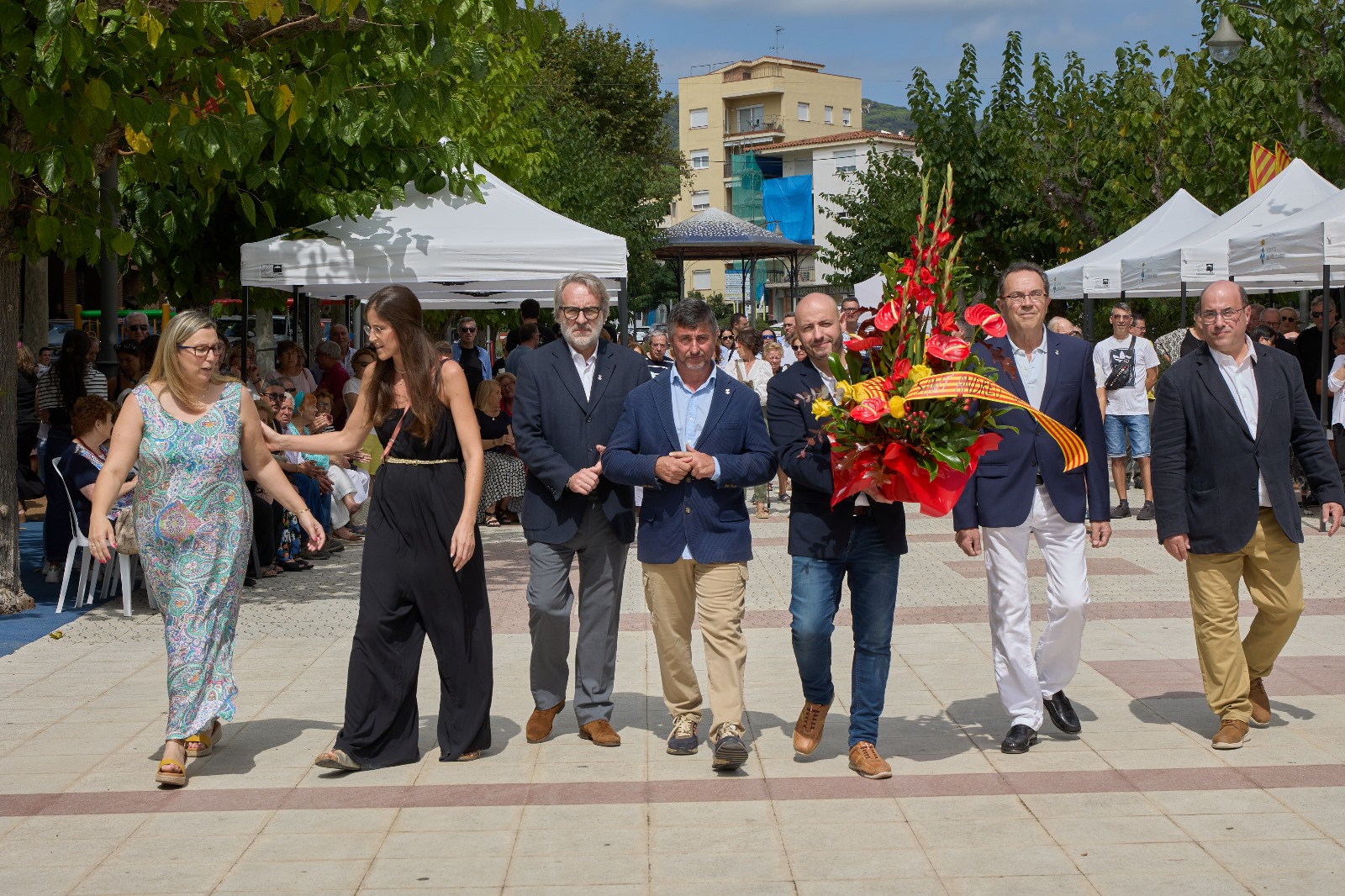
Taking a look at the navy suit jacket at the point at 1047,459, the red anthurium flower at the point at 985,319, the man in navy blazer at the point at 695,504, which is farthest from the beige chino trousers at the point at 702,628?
the red anthurium flower at the point at 985,319

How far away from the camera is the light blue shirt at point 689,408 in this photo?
20.2 ft

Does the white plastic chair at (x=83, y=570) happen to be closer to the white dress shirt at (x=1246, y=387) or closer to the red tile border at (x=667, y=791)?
the red tile border at (x=667, y=791)

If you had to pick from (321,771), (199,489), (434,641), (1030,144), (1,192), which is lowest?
(321,771)

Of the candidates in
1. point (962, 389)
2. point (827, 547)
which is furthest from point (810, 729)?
point (962, 389)

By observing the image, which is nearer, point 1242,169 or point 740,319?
point 740,319

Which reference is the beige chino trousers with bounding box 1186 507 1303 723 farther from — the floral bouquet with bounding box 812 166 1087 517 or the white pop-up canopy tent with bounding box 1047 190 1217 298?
the white pop-up canopy tent with bounding box 1047 190 1217 298

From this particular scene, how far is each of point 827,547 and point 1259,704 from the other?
2209 mm

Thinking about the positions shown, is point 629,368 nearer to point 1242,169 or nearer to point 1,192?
point 1,192

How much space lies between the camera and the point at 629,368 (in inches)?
260

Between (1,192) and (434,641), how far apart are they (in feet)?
14.2

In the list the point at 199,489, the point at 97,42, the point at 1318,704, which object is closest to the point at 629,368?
the point at 199,489

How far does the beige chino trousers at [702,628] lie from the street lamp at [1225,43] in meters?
15.3

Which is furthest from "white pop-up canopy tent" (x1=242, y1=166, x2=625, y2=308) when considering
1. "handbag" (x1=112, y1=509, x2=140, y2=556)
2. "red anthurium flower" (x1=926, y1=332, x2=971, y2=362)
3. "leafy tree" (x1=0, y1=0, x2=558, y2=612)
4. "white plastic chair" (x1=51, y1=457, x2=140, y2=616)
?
"red anthurium flower" (x1=926, y1=332, x2=971, y2=362)

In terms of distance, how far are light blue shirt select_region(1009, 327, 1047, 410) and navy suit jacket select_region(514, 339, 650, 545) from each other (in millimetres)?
1602
